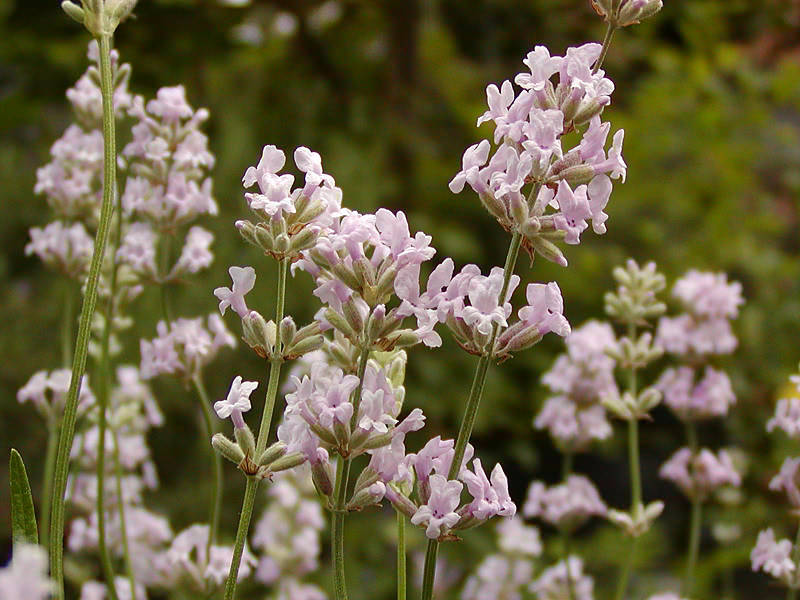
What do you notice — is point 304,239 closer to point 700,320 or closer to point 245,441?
point 245,441

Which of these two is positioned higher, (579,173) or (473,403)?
(579,173)

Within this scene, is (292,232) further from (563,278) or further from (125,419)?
(563,278)

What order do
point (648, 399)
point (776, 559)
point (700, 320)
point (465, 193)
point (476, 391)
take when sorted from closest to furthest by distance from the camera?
point (476, 391) → point (776, 559) → point (648, 399) → point (700, 320) → point (465, 193)

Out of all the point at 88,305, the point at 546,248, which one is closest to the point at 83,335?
the point at 88,305

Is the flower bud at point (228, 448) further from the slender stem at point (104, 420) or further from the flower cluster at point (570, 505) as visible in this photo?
Result: the flower cluster at point (570, 505)

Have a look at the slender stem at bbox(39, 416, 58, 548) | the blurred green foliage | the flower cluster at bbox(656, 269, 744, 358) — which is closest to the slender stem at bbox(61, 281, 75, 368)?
the slender stem at bbox(39, 416, 58, 548)

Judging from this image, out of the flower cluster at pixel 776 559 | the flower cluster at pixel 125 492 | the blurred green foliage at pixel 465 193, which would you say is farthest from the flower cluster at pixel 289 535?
the blurred green foliage at pixel 465 193

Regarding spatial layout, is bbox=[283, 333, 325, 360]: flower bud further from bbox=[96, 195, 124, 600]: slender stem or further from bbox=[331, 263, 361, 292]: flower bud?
bbox=[96, 195, 124, 600]: slender stem
